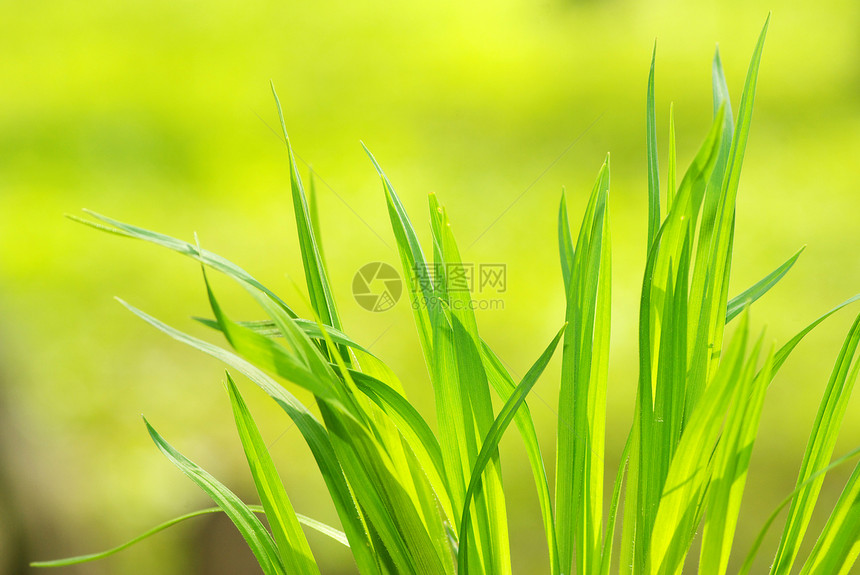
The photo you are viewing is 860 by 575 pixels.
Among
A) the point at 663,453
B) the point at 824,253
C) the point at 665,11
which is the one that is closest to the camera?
the point at 663,453

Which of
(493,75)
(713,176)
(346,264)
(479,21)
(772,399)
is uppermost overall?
(479,21)

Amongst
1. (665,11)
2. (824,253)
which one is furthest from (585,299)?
(665,11)

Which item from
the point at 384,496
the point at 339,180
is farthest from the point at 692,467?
the point at 339,180

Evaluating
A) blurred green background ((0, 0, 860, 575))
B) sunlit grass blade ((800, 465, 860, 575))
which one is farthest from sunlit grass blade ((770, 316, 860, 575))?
blurred green background ((0, 0, 860, 575))

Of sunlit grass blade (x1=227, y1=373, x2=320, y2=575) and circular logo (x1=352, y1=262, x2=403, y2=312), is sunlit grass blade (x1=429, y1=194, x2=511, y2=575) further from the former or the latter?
circular logo (x1=352, y1=262, x2=403, y2=312)

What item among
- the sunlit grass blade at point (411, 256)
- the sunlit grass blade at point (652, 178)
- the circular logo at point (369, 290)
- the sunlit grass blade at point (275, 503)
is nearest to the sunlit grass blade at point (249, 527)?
the sunlit grass blade at point (275, 503)

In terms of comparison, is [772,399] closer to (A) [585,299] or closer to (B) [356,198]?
(B) [356,198]

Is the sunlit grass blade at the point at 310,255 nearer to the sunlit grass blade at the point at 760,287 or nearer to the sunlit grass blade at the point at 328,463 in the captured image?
the sunlit grass blade at the point at 328,463
